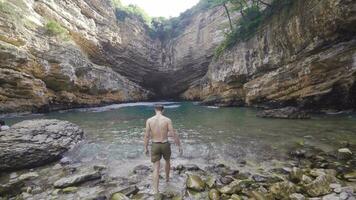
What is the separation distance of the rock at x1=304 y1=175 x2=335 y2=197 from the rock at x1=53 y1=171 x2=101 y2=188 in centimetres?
464

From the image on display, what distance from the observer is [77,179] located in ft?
19.3

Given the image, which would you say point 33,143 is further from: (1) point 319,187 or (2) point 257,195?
(1) point 319,187

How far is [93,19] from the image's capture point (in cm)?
3494

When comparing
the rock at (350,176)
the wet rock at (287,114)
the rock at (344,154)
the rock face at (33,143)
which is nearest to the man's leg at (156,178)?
the rock at (350,176)

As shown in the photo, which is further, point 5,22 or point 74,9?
point 74,9

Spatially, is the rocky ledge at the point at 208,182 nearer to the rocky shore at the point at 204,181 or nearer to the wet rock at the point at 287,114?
the rocky shore at the point at 204,181

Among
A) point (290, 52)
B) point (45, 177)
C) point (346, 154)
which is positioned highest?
point (290, 52)

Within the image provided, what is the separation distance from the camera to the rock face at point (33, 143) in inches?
286

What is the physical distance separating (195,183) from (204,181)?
0.33 m

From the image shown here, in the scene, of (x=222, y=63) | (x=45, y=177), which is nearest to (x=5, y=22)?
(x=45, y=177)

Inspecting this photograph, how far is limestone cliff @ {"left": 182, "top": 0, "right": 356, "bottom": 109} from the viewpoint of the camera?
49.5 ft

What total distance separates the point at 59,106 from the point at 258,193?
2432cm

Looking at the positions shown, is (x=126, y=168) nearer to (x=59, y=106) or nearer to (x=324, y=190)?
(x=324, y=190)

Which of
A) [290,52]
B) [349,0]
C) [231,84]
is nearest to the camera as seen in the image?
[349,0]
